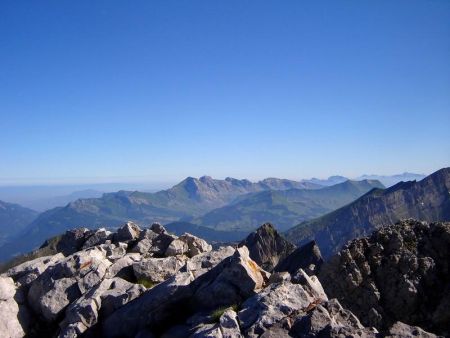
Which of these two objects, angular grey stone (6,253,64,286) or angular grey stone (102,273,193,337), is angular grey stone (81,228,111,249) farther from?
angular grey stone (102,273,193,337)

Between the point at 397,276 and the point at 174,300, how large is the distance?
1605cm

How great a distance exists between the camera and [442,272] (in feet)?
94.3

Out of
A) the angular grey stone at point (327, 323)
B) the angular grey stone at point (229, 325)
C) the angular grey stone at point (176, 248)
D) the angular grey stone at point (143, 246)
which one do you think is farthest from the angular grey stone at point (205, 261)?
the angular grey stone at point (327, 323)

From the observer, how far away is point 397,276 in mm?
28734

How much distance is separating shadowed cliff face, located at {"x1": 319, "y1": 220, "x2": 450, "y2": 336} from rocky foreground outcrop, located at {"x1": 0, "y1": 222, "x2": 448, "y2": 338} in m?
0.29

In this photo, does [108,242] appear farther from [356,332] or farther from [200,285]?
[356,332]

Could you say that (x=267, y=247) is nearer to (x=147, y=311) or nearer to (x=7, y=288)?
(x=7, y=288)

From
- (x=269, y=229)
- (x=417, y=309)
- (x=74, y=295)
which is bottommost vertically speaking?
(x=269, y=229)

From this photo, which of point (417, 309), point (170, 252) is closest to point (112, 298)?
point (170, 252)

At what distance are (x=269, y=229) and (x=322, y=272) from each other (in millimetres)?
103685

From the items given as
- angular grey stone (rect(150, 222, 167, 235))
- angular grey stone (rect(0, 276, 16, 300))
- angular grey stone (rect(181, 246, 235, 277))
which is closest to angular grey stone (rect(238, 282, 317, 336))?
angular grey stone (rect(181, 246, 235, 277))

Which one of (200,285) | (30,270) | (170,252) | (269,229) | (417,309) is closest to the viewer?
(200,285)

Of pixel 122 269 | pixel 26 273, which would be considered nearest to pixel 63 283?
pixel 122 269

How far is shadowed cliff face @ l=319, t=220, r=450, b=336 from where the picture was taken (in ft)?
87.8
